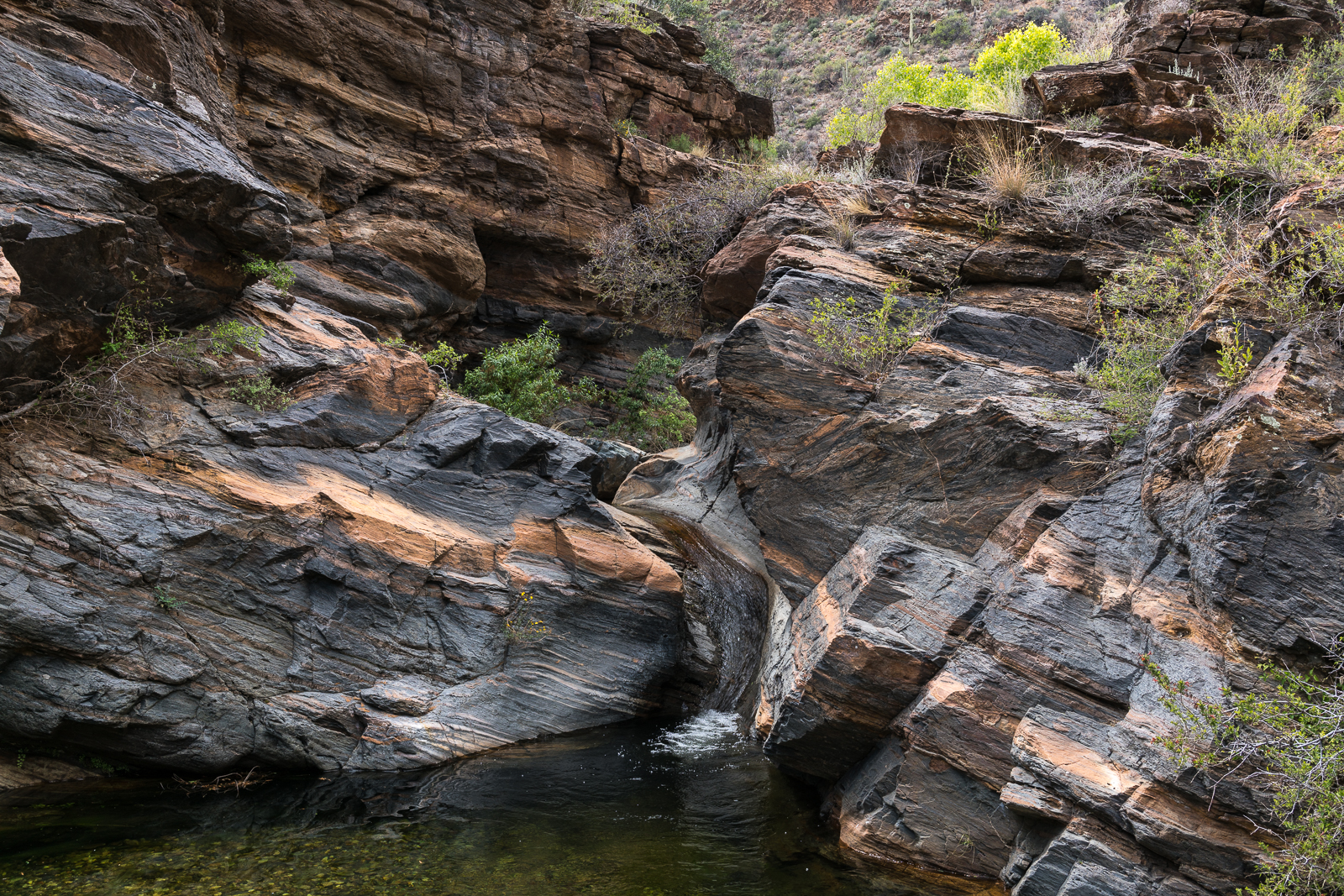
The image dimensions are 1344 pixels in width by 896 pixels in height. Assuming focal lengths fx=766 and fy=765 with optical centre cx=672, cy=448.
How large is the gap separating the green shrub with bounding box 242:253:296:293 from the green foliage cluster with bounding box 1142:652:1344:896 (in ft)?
35.3

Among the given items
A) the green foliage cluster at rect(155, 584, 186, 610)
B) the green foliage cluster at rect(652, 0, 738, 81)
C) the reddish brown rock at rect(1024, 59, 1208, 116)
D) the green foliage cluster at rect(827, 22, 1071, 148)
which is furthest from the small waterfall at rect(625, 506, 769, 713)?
the green foliage cluster at rect(652, 0, 738, 81)

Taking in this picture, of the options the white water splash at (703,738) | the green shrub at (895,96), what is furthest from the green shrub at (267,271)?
the green shrub at (895,96)

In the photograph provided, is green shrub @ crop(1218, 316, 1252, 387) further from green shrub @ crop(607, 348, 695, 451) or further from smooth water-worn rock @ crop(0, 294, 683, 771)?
green shrub @ crop(607, 348, 695, 451)

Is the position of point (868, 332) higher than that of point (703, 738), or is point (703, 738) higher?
point (868, 332)

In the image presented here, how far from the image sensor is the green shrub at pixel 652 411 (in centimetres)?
2008

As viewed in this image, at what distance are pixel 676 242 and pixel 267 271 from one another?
9300 millimetres

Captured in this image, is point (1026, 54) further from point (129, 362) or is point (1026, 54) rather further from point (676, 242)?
point (129, 362)

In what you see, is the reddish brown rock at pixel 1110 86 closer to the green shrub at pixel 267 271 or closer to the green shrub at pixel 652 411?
the green shrub at pixel 652 411

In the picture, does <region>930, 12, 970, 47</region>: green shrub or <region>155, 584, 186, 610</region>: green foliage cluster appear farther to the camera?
<region>930, 12, 970, 47</region>: green shrub

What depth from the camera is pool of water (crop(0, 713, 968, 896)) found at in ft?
20.0

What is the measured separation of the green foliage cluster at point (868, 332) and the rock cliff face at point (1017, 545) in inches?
9.3

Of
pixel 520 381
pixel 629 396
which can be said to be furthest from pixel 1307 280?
pixel 629 396

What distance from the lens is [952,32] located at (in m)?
38.2

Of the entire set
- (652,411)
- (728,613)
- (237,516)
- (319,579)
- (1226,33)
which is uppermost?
(1226,33)
